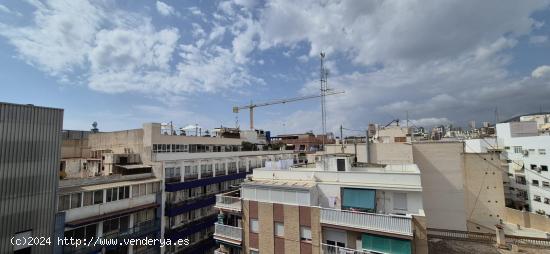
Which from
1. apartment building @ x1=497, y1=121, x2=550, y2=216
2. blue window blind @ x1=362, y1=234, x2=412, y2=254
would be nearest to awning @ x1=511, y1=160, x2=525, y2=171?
apartment building @ x1=497, y1=121, x2=550, y2=216

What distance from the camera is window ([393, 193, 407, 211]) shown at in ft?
62.1

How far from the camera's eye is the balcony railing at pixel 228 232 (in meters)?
22.9

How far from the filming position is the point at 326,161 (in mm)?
23984

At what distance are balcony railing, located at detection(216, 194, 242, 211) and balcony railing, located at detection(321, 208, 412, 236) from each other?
8.34 m

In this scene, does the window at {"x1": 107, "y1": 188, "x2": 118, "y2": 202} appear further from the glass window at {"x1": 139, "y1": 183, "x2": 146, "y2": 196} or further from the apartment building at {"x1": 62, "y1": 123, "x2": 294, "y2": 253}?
the apartment building at {"x1": 62, "y1": 123, "x2": 294, "y2": 253}

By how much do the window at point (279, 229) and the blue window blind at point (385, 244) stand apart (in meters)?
6.06

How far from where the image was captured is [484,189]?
121 feet

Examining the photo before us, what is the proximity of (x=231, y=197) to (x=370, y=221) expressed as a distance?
1271cm

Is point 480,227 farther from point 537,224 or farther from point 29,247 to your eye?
point 29,247

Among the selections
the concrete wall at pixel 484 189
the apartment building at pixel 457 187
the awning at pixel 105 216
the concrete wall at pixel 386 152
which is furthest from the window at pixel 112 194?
the concrete wall at pixel 484 189

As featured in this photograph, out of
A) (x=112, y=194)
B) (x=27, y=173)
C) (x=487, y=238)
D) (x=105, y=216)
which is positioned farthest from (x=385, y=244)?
(x=27, y=173)

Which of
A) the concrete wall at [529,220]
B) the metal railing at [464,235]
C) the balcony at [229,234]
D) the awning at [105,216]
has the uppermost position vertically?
the awning at [105,216]

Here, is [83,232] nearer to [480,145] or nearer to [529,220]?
[529,220]

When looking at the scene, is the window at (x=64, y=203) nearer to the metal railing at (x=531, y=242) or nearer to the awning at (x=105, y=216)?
the awning at (x=105, y=216)
